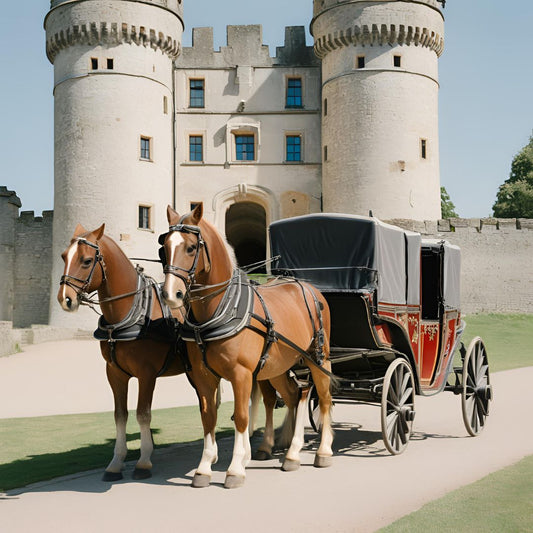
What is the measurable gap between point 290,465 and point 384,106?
27.3 metres

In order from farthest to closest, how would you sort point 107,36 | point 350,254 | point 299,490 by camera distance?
point 107,36 < point 350,254 < point 299,490

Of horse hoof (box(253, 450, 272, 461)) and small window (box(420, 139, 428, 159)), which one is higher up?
small window (box(420, 139, 428, 159))

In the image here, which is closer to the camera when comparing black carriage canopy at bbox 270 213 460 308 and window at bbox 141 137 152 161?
black carriage canopy at bbox 270 213 460 308

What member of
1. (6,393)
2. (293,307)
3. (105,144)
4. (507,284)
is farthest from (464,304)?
(293,307)

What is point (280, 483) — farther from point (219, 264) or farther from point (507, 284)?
point (507, 284)

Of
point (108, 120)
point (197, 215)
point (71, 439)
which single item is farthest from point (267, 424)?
point (108, 120)

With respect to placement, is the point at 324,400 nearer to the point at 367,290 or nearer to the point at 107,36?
the point at 367,290

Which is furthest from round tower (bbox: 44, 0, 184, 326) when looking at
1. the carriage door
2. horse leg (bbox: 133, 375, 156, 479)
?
horse leg (bbox: 133, 375, 156, 479)

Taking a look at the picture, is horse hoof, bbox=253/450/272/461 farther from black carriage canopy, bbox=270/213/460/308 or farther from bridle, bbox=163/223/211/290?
bridle, bbox=163/223/211/290

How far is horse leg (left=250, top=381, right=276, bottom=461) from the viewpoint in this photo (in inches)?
314

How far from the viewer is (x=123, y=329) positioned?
22.5 feet

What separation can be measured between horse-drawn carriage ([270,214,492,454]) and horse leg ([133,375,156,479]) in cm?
215

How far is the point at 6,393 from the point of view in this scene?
583 inches

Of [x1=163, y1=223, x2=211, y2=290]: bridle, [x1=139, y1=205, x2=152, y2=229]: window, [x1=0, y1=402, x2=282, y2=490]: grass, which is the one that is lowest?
[x1=0, y1=402, x2=282, y2=490]: grass
